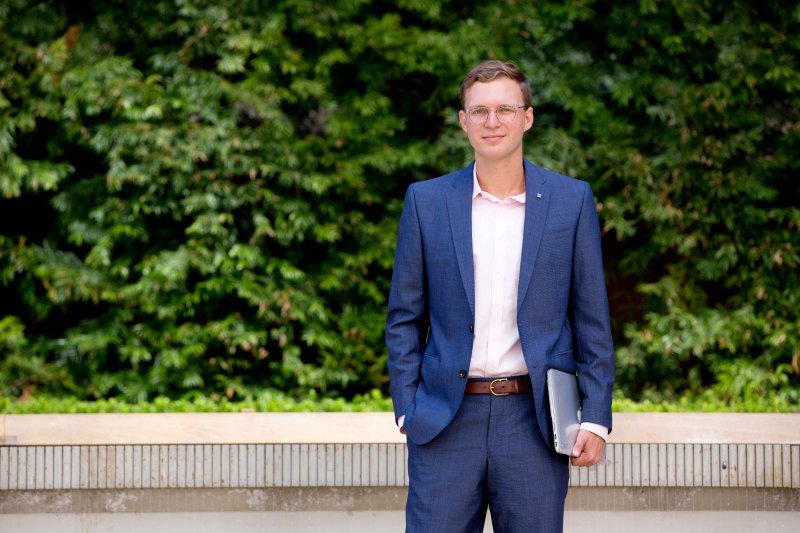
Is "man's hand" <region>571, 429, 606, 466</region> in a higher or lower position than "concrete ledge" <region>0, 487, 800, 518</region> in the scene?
higher

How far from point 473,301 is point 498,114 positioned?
1.53ft

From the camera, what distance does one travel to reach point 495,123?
2455 millimetres

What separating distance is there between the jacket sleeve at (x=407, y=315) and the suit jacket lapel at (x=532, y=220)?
0.88 feet

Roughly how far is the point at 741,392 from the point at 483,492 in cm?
403

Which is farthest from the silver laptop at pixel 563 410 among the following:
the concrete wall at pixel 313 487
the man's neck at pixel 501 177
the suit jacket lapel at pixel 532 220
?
the concrete wall at pixel 313 487

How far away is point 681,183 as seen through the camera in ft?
20.0

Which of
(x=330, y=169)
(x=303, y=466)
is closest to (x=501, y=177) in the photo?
(x=303, y=466)

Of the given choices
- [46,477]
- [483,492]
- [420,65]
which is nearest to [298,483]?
[46,477]

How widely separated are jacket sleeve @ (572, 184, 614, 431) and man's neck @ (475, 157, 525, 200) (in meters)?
0.18

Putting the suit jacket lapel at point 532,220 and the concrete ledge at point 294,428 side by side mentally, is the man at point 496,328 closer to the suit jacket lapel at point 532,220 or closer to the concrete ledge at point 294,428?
the suit jacket lapel at point 532,220

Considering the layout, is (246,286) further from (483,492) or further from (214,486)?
(483,492)

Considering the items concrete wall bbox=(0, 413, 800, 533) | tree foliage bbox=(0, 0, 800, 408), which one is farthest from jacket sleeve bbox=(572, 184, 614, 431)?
tree foliage bbox=(0, 0, 800, 408)

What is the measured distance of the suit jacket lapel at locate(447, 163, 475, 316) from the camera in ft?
8.04

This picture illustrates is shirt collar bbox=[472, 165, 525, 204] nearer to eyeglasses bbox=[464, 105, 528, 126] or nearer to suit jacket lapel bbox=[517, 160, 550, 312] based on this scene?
suit jacket lapel bbox=[517, 160, 550, 312]
